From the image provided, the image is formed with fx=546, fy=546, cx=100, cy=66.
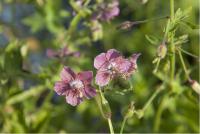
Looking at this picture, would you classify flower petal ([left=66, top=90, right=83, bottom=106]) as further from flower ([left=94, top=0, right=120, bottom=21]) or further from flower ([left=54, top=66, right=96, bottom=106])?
flower ([left=94, top=0, right=120, bottom=21])

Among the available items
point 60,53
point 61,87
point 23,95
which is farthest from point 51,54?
point 61,87

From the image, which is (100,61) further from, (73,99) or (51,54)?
(51,54)

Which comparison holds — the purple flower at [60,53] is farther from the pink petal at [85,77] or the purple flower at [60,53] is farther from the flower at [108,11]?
the pink petal at [85,77]

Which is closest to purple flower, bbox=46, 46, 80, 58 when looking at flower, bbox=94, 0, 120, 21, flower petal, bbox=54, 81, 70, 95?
flower, bbox=94, 0, 120, 21

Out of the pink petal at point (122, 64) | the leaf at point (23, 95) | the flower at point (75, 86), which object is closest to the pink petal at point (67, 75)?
the flower at point (75, 86)

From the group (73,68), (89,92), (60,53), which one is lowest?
(73,68)

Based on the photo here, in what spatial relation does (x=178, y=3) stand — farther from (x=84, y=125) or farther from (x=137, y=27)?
(x=84, y=125)
